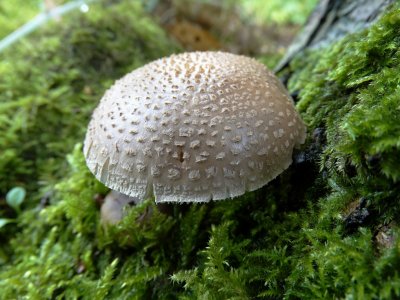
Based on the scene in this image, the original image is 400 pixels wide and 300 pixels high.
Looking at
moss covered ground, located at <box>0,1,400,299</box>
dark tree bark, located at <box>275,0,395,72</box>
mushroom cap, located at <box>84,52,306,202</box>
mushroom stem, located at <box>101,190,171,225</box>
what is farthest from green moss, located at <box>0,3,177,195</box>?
dark tree bark, located at <box>275,0,395,72</box>

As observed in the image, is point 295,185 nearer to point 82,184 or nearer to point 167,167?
point 167,167

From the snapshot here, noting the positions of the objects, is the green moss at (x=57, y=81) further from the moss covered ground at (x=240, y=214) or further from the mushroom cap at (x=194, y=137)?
the mushroom cap at (x=194, y=137)

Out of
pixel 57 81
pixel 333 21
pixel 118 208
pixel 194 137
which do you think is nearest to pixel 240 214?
pixel 194 137

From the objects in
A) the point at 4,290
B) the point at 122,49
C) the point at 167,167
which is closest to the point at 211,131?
the point at 167,167

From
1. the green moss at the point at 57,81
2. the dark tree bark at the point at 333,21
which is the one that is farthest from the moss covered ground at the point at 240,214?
the dark tree bark at the point at 333,21

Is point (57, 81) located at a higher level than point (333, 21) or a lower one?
higher

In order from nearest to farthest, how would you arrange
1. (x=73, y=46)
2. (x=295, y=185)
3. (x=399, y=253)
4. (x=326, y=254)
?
1. (x=399, y=253)
2. (x=326, y=254)
3. (x=295, y=185)
4. (x=73, y=46)

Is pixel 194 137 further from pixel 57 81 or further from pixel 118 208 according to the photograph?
pixel 57 81
